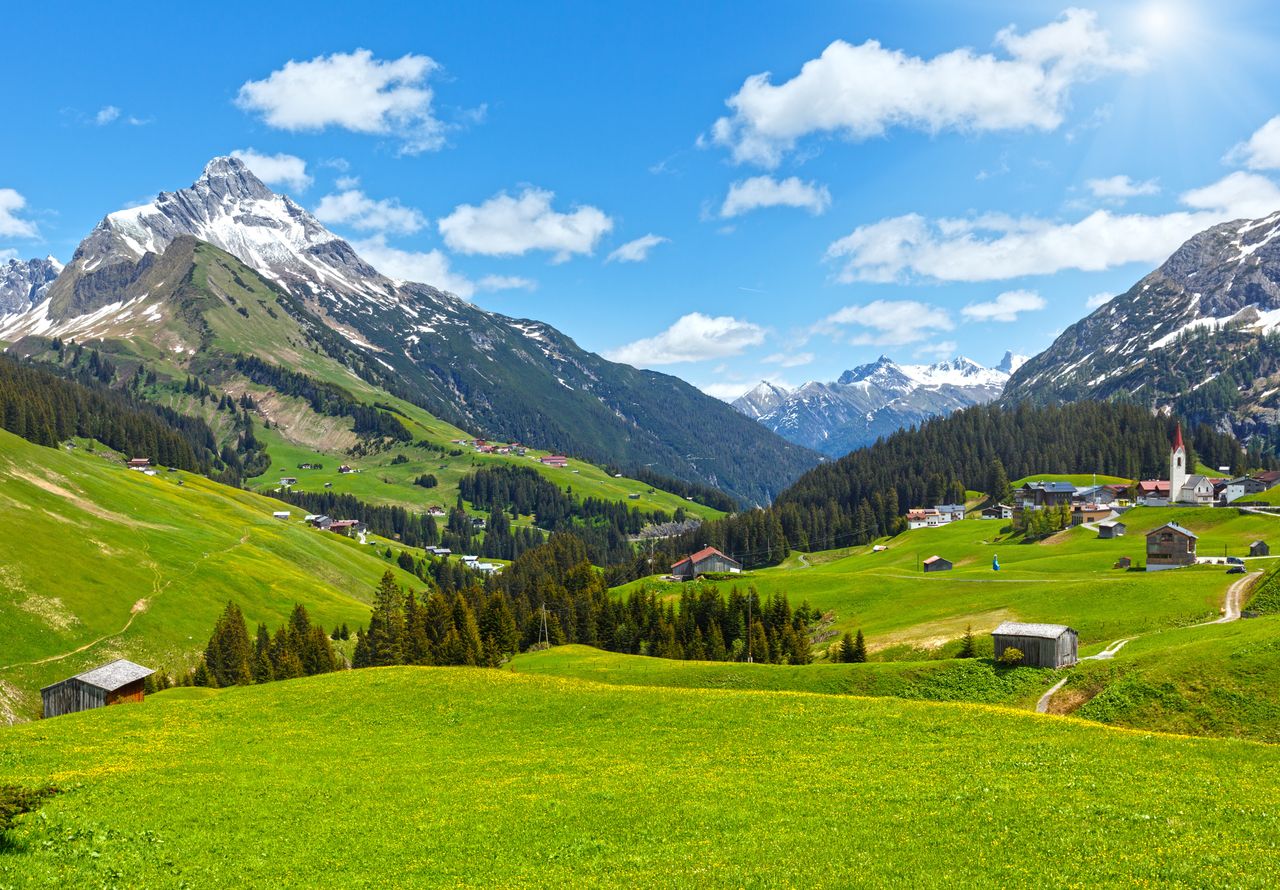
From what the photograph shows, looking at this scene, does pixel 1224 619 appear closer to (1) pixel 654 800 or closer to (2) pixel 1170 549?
(2) pixel 1170 549

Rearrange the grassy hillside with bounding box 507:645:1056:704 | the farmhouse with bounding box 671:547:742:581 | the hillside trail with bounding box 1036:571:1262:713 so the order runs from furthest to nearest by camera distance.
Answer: the farmhouse with bounding box 671:547:742:581
the grassy hillside with bounding box 507:645:1056:704
the hillside trail with bounding box 1036:571:1262:713

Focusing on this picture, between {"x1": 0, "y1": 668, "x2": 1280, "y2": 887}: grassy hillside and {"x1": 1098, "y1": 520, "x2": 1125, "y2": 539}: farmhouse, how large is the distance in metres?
117

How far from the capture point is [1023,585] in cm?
10600

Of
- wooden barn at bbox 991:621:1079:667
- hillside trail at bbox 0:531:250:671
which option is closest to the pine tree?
wooden barn at bbox 991:621:1079:667

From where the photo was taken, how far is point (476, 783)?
34.0 metres

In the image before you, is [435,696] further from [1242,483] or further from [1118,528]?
[1242,483]

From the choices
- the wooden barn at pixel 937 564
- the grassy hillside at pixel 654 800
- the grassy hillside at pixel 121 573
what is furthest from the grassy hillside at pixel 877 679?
the wooden barn at pixel 937 564

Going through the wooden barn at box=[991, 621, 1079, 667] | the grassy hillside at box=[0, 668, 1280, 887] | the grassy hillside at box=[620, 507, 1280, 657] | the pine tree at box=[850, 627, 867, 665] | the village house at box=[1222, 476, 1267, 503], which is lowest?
the pine tree at box=[850, 627, 867, 665]

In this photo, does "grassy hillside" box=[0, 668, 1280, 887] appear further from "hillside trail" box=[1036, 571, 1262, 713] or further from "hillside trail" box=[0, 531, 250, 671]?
"hillside trail" box=[0, 531, 250, 671]

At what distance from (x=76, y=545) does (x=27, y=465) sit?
33390 mm

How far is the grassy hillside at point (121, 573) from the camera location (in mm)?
96625

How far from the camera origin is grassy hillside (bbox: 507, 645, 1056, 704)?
53.2 metres

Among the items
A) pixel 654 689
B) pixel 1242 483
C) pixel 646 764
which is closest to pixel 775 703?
pixel 654 689

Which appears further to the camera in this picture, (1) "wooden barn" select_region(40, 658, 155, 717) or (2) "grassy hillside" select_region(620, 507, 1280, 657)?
(2) "grassy hillside" select_region(620, 507, 1280, 657)
